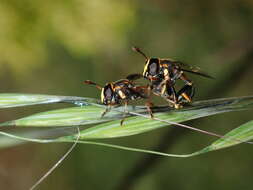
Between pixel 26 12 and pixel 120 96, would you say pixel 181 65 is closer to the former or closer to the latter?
pixel 120 96

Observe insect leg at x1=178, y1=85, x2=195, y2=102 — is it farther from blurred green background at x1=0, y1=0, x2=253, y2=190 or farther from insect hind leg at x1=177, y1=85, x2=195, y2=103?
blurred green background at x1=0, y1=0, x2=253, y2=190

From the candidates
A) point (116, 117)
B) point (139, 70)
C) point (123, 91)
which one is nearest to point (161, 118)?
point (116, 117)

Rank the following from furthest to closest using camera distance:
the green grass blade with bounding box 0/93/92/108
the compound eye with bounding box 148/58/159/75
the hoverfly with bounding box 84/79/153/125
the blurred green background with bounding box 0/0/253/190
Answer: the blurred green background with bounding box 0/0/253/190
the compound eye with bounding box 148/58/159/75
the hoverfly with bounding box 84/79/153/125
the green grass blade with bounding box 0/93/92/108

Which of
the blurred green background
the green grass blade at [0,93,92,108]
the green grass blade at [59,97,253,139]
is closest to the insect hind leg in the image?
the green grass blade at [59,97,253,139]

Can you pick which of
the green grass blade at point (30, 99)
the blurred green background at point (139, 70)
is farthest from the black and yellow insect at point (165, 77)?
the blurred green background at point (139, 70)

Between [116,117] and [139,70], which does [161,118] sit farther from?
[139,70]

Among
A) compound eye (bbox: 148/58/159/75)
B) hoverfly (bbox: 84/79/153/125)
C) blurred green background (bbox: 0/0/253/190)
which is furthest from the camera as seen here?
blurred green background (bbox: 0/0/253/190)

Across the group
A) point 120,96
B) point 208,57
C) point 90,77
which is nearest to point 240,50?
point 208,57
